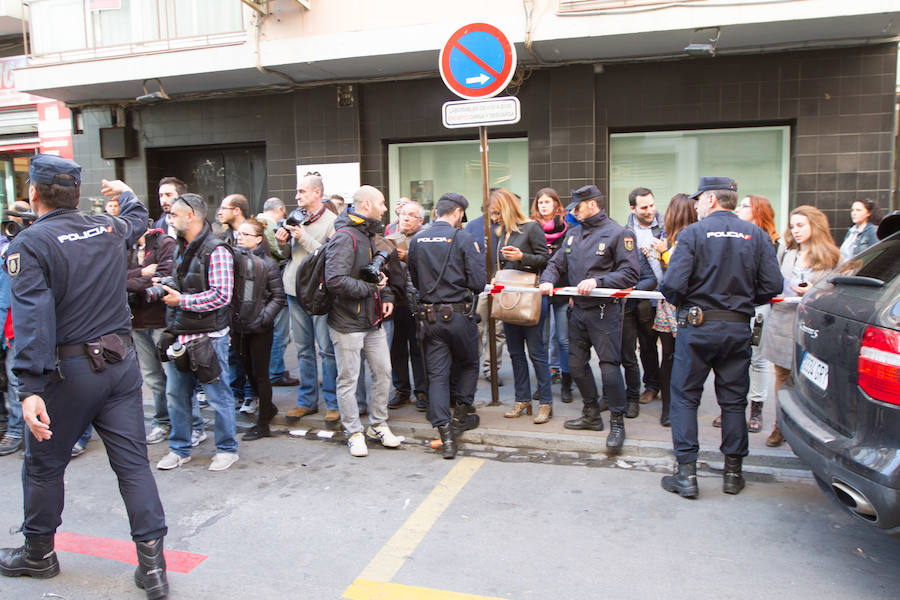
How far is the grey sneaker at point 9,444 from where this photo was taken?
5629 mm

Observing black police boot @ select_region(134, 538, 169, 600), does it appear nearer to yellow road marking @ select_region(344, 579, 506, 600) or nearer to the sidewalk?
yellow road marking @ select_region(344, 579, 506, 600)

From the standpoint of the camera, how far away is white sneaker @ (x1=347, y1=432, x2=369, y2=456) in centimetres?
537

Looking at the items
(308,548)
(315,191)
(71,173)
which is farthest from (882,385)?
(315,191)

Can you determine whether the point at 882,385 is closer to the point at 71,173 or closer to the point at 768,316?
the point at 768,316

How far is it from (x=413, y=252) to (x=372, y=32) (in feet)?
16.1

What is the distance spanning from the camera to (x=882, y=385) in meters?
3.02

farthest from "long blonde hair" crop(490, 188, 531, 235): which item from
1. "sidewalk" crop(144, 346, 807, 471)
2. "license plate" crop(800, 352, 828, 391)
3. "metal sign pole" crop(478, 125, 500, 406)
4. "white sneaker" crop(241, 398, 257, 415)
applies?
"white sneaker" crop(241, 398, 257, 415)

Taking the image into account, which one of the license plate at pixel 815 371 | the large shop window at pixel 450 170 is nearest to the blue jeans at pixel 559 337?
the license plate at pixel 815 371

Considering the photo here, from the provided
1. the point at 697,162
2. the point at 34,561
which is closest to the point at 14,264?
the point at 34,561

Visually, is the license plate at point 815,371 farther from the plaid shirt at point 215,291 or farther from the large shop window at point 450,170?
the large shop window at point 450,170

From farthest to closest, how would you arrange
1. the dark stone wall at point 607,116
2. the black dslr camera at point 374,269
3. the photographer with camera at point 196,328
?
the dark stone wall at point 607,116 < the black dslr camera at point 374,269 < the photographer with camera at point 196,328

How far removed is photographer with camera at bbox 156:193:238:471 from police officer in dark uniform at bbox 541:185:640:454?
8.37ft

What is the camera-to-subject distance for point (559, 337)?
6.71 m

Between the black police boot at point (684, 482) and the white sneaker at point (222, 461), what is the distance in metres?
3.18
